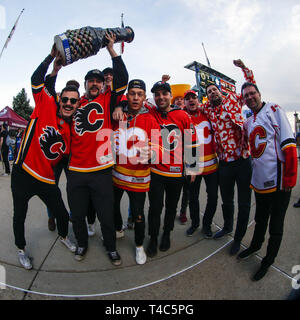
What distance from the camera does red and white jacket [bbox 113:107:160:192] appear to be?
2133mm

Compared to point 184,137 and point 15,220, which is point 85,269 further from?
point 184,137

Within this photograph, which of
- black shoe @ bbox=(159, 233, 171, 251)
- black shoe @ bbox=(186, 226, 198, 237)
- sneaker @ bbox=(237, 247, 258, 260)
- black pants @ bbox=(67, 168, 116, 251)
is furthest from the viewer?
black shoe @ bbox=(186, 226, 198, 237)

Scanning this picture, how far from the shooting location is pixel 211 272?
78.0 inches

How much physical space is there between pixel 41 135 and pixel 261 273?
2702mm

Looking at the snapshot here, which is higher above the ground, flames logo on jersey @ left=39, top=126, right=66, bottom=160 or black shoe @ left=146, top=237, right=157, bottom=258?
flames logo on jersey @ left=39, top=126, right=66, bottom=160

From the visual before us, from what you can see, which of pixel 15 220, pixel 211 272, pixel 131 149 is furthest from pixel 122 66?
pixel 211 272

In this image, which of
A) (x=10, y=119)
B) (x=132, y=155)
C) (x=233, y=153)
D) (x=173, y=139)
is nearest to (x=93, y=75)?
(x=132, y=155)

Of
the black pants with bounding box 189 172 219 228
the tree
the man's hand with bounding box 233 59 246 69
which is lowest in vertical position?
the black pants with bounding box 189 172 219 228

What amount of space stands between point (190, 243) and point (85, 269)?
1359 millimetres

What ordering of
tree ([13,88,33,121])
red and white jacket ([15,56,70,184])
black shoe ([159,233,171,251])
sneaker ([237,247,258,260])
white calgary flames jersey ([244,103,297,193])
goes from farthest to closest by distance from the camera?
1. tree ([13,88,33,121])
2. black shoe ([159,233,171,251])
3. sneaker ([237,247,258,260])
4. red and white jacket ([15,56,70,184])
5. white calgary flames jersey ([244,103,297,193])

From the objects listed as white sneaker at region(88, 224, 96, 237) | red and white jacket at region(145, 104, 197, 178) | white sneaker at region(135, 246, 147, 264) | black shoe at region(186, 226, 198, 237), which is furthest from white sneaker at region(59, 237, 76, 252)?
black shoe at region(186, 226, 198, 237)

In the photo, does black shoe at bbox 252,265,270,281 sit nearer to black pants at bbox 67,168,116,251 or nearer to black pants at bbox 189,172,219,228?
black pants at bbox 189,172,219,228

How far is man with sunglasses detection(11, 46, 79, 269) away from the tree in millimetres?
41531
